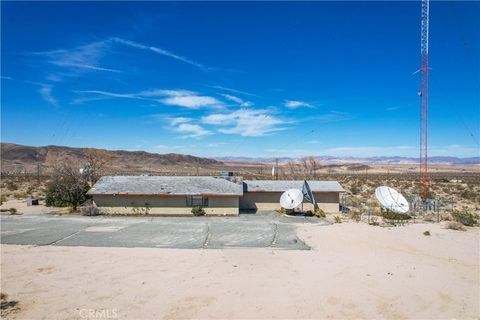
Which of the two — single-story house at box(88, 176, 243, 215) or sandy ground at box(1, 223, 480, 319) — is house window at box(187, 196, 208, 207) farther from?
→ sandy ground at box(1, 223, 480, 319)

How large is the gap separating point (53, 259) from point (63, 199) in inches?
750

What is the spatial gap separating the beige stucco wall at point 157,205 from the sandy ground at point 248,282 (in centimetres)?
1146

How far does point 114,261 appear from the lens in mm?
15914

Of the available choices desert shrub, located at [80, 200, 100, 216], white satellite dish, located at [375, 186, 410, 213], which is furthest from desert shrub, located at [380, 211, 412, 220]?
desert shrub, located at [80, 200, 100, 216]

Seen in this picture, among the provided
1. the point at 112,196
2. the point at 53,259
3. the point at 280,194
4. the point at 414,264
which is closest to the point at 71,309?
the point at 53,259

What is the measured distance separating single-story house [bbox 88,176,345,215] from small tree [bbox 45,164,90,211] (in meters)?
2.56

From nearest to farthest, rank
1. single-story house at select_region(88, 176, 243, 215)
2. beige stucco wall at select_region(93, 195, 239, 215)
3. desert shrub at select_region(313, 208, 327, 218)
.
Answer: desert shrub at select_region(313, 208, 327, 218), single-story house at select_region(88, 176, 243, 215), beige stucco wall at select_region(93, 195, 239, 215)

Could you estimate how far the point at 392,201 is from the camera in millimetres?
27672

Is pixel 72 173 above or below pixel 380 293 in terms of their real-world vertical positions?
above

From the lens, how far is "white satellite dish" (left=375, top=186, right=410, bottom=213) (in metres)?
26.8

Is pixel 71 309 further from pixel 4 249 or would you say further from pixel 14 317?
pixel 4 249

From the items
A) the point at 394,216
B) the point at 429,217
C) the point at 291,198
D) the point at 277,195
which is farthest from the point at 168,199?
the point at 429,217

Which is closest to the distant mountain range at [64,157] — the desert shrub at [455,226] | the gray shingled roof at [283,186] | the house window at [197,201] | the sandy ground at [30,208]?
the sandy ground at [30,208]

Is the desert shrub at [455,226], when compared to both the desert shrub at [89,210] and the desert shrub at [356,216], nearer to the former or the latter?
the desert shrub at [356,216]
